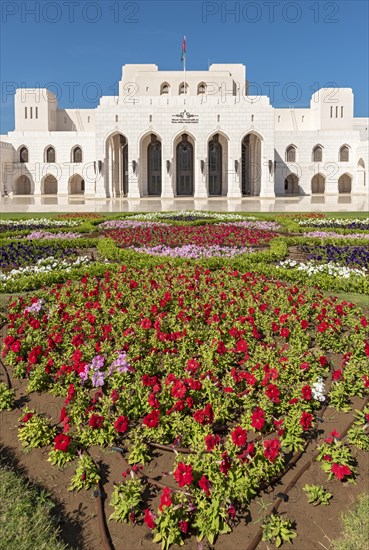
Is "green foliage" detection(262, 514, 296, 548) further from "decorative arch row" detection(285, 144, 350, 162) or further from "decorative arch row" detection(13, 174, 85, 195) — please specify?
"decorative arch row" detection(13, 174, 85, 195)

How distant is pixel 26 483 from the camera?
283 cm

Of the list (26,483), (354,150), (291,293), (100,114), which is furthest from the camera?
(354,150)

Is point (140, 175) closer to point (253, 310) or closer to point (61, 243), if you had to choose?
point (61, 243)

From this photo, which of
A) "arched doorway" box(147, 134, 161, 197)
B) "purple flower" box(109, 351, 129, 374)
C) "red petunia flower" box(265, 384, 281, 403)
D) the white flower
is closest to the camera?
"red petunia flower" box(265, 384, 281, 403)

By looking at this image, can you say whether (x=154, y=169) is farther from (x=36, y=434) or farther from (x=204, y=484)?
(x=204, y=484)

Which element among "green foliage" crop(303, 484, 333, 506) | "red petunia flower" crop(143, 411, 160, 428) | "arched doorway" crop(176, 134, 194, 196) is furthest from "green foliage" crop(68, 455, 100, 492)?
"arched doorway" crop(176, 134, 194, 196)

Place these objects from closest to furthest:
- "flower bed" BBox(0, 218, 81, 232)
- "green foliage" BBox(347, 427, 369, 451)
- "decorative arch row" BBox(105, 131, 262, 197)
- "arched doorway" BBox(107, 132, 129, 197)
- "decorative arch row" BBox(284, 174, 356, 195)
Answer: "green foliage" BBox(347, 427, 369, 451) < "flower bed" BBox(0, 218, 81, 232) < "arched doorway" BBox(107, 132, 129, 197) < "decorative arch row" BBox(105, 131, 262, 197) < "decorative arch row" BBox(284, 174, 356, 195)

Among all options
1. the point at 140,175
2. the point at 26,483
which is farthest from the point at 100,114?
the point at 26,483

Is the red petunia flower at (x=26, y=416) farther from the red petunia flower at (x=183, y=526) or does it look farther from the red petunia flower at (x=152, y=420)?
the red petunia flower at (x=183, y=526)

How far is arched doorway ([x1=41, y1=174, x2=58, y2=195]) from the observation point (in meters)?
45.6

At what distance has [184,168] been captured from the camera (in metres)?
42.5

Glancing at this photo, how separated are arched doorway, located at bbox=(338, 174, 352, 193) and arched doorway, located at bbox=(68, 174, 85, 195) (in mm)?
26807

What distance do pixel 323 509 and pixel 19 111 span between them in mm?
54402

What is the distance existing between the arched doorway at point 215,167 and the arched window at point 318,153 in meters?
9.41
